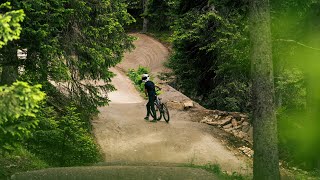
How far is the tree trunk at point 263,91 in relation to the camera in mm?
9758

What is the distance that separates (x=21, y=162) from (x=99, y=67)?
5.04 meters

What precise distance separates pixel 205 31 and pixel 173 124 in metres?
5.70

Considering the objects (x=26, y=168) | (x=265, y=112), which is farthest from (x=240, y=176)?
(x=26, y=168)

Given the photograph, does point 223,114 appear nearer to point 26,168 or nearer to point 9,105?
point 26,168

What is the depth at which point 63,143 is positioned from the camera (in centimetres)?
1139

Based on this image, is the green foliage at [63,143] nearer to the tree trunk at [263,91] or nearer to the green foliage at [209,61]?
the tree trunk at [263,91]

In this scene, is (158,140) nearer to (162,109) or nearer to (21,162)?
(162,109)

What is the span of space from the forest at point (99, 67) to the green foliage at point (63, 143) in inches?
1.1

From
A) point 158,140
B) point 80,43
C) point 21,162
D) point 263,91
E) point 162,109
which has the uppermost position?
point 80,43

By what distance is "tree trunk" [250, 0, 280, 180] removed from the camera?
9758 mm

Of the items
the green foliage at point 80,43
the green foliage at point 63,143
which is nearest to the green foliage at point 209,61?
the green foliage at point 80,43

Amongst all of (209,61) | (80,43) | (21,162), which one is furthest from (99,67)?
(209,61)

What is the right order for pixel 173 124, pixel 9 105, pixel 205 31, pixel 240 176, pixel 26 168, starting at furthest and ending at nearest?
pixel 205 31 → pixel 173 124 → pixel 240 176 → pixel 26 168 → pixel 9 105

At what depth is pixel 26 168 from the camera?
10.7 m
